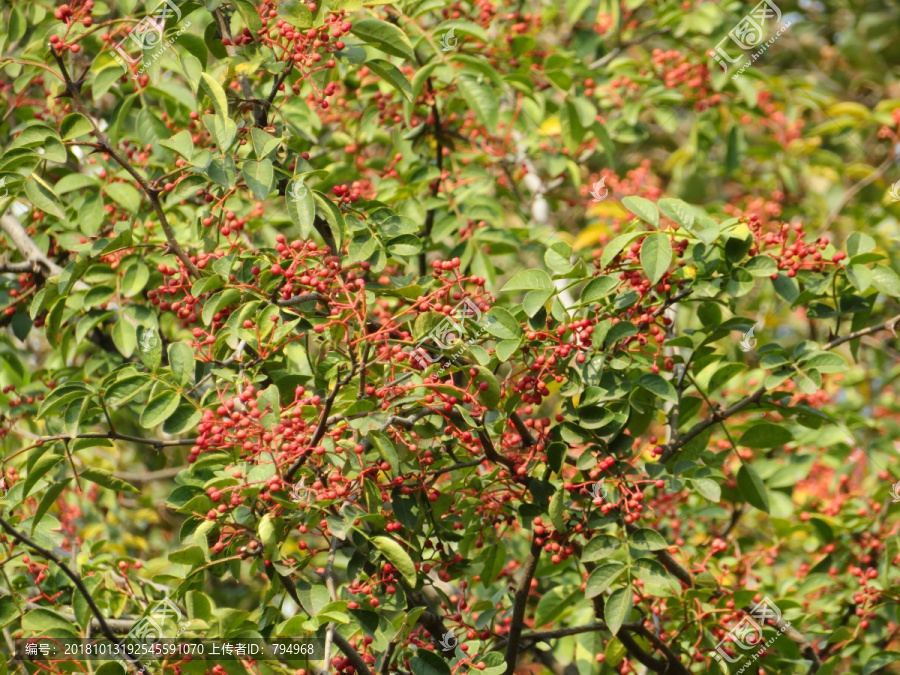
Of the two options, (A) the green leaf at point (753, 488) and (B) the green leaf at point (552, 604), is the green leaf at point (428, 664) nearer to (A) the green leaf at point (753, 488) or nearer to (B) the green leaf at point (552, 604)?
(B) the green leaf at point (552, 604)

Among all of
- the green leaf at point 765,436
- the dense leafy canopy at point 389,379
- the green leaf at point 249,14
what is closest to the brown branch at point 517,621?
the dense leafy canopy at point 389,379

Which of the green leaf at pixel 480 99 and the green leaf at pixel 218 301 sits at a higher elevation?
the green leaf at pixel 480 99

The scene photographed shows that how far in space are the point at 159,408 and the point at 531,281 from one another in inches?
36.3

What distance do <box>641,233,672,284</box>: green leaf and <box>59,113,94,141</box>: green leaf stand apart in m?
1.37

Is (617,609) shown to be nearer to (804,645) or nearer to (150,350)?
(804,645)

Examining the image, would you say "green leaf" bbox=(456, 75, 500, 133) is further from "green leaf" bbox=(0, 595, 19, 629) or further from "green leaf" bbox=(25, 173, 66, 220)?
"green leaf" bbox=(0, 595, 19, 629)

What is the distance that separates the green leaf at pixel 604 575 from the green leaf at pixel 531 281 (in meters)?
A: 0.67

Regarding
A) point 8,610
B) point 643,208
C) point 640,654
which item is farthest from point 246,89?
point 640,654

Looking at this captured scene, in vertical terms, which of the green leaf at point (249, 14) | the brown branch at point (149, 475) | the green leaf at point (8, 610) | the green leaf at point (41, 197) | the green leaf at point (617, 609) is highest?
the green leaf at point (249, 14)

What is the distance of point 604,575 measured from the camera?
2086 millimetres

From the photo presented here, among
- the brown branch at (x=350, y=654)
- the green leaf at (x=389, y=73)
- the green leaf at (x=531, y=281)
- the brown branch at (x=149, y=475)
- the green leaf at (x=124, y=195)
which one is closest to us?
the brown branch at (x=350, y=654)

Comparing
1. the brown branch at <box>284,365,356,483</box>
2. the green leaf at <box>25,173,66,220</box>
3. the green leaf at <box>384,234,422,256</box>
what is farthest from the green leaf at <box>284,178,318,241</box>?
the green leaf at <box>25,173,66,220</box>

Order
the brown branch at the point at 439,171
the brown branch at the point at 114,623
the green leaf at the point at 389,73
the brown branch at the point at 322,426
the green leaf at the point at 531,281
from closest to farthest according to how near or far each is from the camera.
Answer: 1. the brown branch at the point at 322,426
2. the green leaf at the point at 531,281
3. the green leaf at the point at 389,73
4. the brown branch at the point at 114,623
5. the brown branch at the point at 439,171

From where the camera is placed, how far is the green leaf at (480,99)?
9.04ft
